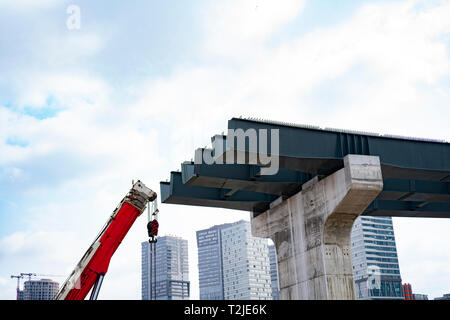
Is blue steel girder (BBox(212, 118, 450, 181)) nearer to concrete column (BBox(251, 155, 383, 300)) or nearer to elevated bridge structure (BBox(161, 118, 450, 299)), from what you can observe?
elevated bridge structure (BBox(161, 118, 450, 299))

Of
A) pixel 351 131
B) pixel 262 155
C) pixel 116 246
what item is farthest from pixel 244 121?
pixel 116 246

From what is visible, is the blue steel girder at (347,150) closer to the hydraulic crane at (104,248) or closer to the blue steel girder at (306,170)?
the blue steel girder at (306,170)

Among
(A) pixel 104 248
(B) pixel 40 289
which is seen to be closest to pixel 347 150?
(A) pixel 104 248

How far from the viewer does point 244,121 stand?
74.5 ft

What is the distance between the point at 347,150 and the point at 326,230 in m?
4.03

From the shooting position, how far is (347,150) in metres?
24.7

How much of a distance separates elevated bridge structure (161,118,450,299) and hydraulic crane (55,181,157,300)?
120 inches

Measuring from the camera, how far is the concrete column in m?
24.0

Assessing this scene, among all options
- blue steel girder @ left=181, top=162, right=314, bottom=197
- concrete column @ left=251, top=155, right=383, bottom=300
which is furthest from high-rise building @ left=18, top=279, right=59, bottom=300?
concrete column @ left=251, top=155, right=383, bottom=300
